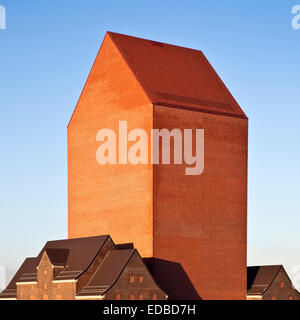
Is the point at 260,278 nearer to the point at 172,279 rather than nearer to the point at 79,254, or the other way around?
the point at 172,279

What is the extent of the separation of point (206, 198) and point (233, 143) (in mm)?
5930

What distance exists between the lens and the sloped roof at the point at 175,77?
9369 centimetres

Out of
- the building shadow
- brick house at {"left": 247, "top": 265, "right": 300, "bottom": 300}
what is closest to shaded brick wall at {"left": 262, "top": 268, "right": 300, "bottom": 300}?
brick house at {"left": 247, "top": 265, "right": 300, "bottom": 300}

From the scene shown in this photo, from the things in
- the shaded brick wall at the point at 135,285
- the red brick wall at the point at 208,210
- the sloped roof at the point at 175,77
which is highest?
the sloped roof at the point at 175,77

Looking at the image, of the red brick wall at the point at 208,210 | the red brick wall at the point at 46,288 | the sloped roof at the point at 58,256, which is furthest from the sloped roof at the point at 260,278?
the red brick wall at the point at 46,288

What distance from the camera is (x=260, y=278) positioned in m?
102

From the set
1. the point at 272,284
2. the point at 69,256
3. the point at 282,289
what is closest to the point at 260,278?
the point at 272,284

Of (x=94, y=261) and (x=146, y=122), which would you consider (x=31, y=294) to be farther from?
(x=146, y=122)

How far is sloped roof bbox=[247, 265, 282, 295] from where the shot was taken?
99375 millimetres

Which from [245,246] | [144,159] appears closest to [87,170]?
[144,159]

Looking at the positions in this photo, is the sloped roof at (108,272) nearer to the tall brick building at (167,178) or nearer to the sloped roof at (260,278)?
the tall brick building at (167,178)

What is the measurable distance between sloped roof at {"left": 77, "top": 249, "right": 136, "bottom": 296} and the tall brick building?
9.77 ft

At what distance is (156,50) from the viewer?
98.4 meters

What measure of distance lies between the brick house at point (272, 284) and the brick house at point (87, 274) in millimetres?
14386
